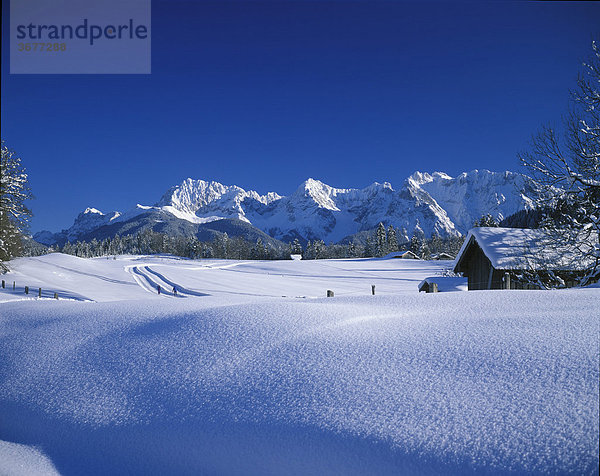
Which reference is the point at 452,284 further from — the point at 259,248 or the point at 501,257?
the point at 259,248

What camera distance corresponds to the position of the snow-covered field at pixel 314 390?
7.18ft

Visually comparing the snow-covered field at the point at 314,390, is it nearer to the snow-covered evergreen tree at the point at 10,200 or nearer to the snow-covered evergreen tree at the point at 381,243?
the snow-covered evergreen tree at the point at 10,200

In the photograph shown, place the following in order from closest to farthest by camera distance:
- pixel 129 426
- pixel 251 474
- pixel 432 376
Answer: pixel 251 474 < pixel 432 376 < pixel 129 426

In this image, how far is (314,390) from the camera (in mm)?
2777

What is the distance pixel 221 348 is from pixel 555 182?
9.11 metres

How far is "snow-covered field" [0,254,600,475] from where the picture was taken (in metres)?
2.19

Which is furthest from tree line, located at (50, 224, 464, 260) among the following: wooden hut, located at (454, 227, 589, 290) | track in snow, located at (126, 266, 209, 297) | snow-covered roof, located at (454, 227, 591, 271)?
snow-covered roof, located at (454, 227, 591, 271)

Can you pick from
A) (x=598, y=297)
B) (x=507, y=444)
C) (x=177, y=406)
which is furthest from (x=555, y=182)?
(x=177, y=406)

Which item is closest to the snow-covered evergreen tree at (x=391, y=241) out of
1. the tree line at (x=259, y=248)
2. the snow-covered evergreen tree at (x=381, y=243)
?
the tree line at (x=259, y=248)

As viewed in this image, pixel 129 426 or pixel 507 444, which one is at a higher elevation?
pixel 507 444

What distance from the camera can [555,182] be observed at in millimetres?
8375

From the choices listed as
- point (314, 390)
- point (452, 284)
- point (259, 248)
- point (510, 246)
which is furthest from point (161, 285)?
point (259, 248)

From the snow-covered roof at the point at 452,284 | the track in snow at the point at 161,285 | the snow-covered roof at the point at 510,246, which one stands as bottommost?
the track in snow at the point at 161,285

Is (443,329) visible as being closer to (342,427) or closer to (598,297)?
(342,427)
